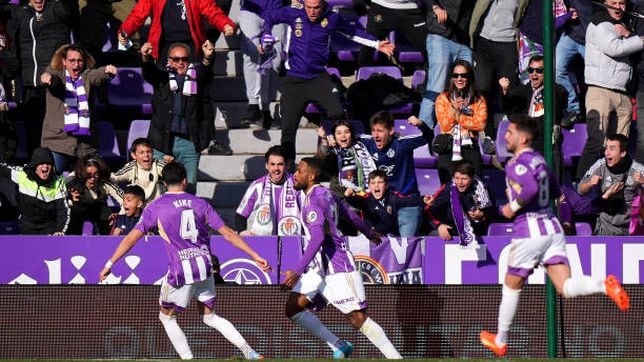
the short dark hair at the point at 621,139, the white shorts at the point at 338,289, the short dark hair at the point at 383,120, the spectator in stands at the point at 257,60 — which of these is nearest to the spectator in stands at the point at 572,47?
the short dark hair at the point at 621,139

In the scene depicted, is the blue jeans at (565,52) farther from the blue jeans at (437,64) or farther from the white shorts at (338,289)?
the white shorts at (338,289)

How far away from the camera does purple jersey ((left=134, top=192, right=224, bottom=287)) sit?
37.4 feet

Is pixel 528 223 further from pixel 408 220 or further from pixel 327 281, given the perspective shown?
pixel 408 220

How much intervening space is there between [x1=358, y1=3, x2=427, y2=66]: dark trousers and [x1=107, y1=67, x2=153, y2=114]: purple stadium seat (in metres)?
2.76

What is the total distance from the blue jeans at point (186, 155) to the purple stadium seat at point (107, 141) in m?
0.83

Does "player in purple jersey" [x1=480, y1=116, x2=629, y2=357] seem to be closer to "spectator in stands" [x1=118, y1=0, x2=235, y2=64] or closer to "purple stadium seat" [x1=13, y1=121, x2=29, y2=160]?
"spectator in stands" [x1=118, y1=0, x2=235, y2=64]

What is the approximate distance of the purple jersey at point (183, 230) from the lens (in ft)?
37.4

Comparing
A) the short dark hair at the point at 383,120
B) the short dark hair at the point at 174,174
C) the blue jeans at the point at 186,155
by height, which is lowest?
the blue jeans at the point at 186,155

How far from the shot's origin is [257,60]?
15.7 meters

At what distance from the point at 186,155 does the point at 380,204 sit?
2679mm

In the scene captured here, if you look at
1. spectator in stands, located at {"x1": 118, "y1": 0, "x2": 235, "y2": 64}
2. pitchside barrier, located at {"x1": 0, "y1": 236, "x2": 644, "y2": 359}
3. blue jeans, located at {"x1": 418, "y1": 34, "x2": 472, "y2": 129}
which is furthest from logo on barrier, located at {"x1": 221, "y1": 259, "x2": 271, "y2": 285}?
A: spectator in stands, located at {"x1": 118, "y1": 0, "x2": 235, "y2": 64}

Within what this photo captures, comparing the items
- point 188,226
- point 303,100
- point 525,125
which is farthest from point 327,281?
point 303,100

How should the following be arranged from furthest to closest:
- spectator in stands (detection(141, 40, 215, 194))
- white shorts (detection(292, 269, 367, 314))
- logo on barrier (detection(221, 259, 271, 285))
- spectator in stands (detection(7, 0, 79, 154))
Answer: spectator in stands (detection(7, 0, 79, 154)) < spectator in stands (detection(141, 40, 215, 194)) < logo on barrier (detection(221, 259, 271, 285)) < white shorts (detection(292, 269, 367, 314))

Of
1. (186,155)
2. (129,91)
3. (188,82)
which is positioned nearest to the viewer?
(186,155)
